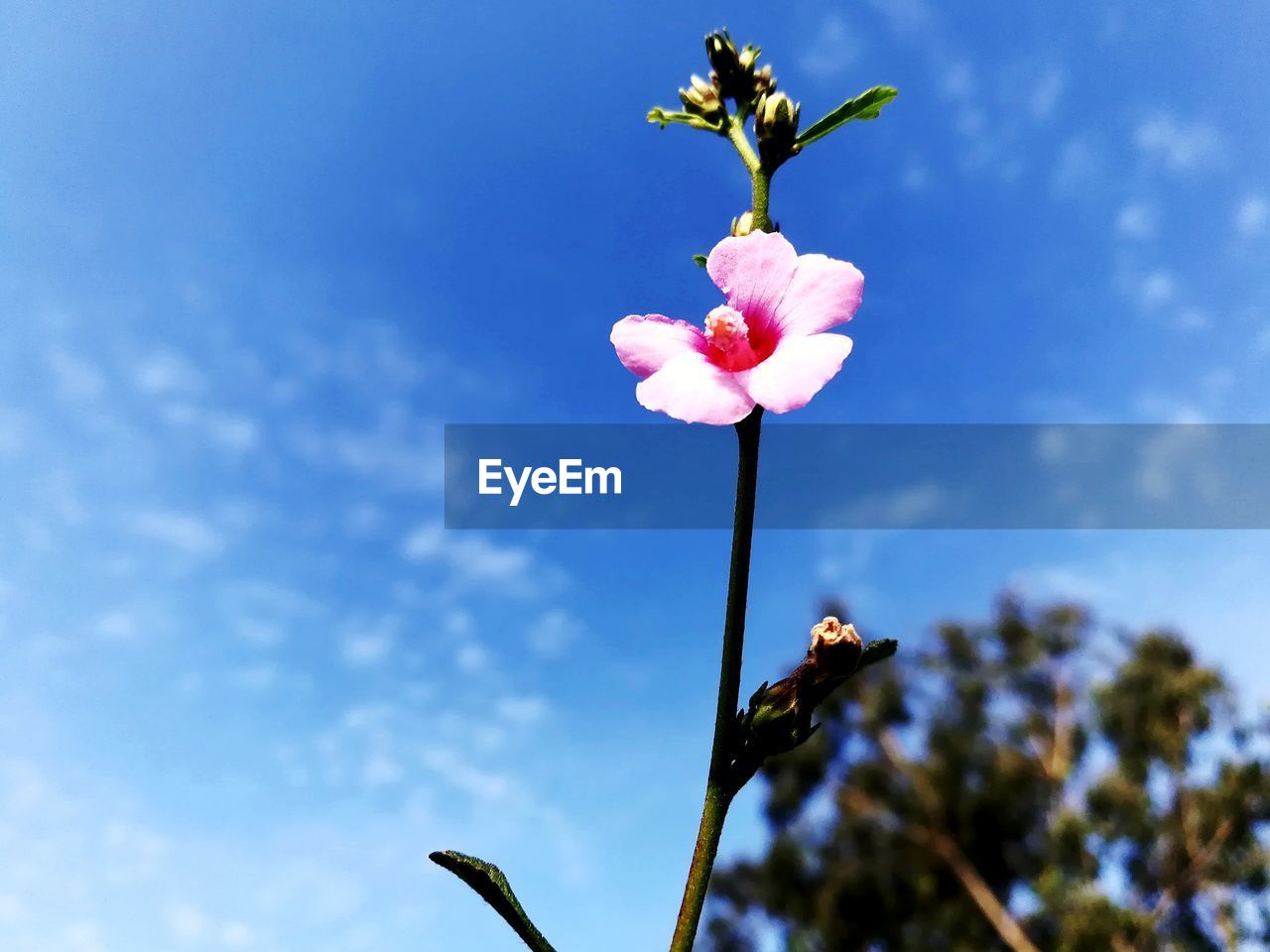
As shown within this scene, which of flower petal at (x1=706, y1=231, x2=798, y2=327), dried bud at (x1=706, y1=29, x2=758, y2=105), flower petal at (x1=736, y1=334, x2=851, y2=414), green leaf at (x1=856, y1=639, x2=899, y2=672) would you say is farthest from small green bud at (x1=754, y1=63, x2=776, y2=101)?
green leaf at (x1=856, y1=639, x2=899, y2=672)

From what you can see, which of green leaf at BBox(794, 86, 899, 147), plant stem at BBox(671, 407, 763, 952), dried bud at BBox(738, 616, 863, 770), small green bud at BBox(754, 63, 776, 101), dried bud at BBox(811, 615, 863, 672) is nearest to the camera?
plant stem at BBox(671, 407, 763, 952)

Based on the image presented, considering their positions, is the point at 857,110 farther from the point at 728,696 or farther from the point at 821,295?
the point at 728,696

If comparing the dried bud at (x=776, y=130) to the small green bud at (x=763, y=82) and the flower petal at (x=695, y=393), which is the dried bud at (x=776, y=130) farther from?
the flower petal at (x=695, y=393)

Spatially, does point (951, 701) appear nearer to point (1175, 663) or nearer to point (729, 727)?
point (1175, 663)

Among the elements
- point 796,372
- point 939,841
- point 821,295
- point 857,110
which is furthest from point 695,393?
point 939,841

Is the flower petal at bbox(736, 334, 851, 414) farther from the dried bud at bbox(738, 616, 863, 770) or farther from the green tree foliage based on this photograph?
the green tree foliage

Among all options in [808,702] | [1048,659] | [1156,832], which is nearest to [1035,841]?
[1156,832]

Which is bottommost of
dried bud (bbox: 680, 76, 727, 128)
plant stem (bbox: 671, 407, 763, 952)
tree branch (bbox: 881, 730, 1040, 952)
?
plant stem (bbox: 671, 407, 763, 952)
